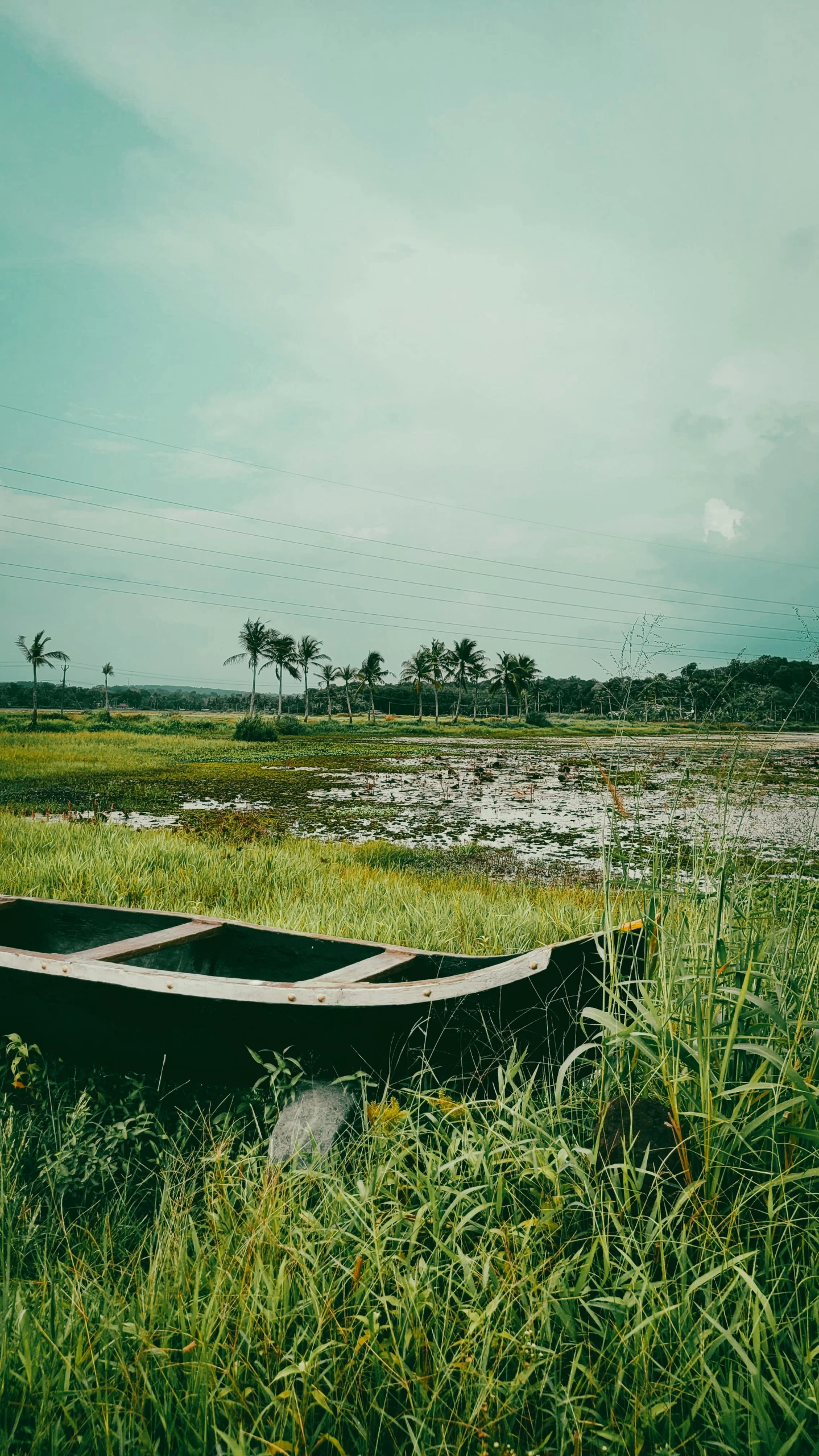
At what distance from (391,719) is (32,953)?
65098mm

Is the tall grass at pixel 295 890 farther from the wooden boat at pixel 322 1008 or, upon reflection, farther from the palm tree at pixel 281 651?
the palm tree at pixel 281 651

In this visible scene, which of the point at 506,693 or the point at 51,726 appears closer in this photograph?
the point at 51,726

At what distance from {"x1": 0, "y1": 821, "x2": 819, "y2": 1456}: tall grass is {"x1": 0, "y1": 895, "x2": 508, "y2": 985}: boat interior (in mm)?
734

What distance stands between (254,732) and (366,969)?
3101 cm

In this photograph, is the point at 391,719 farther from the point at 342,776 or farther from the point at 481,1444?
the point at 481,1444

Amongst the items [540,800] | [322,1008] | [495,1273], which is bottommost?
[540,800]

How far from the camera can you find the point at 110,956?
9.61 feet

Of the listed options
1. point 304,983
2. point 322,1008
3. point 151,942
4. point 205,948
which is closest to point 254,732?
point 205,948

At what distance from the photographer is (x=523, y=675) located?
64750mm

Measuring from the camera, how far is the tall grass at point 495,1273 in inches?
49.6

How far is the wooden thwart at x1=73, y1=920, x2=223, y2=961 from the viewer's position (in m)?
2.93

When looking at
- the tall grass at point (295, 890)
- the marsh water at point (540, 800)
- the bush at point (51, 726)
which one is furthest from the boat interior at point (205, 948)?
the bush at point (51, 726)

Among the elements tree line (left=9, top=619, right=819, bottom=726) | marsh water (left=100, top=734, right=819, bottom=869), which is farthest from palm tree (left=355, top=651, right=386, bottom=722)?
marsh water (left=100, top=734, right=819, bottom=869)

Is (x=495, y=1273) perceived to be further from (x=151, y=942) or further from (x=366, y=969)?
(x=151, y=942)
